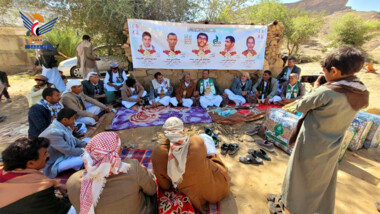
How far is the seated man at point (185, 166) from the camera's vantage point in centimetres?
158

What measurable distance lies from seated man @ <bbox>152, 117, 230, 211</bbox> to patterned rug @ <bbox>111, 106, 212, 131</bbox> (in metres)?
2.41

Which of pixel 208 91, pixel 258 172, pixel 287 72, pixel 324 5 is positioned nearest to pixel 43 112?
pixel 258 172

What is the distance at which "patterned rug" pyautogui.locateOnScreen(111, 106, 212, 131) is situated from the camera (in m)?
4.09

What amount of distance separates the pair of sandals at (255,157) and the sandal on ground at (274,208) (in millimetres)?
761

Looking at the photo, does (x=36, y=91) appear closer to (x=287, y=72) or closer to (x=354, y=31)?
(x=287, y=72)

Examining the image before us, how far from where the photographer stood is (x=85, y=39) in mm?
5312

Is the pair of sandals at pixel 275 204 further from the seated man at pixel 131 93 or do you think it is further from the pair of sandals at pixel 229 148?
the seated man at pixel 131 93

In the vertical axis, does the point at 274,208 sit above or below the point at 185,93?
below

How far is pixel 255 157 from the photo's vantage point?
288 cm

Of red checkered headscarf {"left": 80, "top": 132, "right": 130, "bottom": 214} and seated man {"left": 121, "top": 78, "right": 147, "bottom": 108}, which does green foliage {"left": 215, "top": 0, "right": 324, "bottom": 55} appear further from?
red checkered headscarf {"left": 80, "top": 132, "right": 130, "bottom": 214}

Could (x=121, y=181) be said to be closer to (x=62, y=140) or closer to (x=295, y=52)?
(x=62, y=140)

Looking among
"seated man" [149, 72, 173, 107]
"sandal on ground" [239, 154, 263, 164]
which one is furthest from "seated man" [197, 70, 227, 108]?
"sandal on ground" [239, 154, 263, 164]

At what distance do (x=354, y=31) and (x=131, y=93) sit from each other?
58.2 ft

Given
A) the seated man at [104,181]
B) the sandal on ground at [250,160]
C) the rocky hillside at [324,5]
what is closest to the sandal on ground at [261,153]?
the sandal on ground at [250,160]
